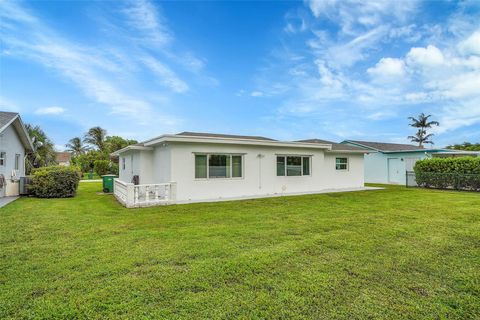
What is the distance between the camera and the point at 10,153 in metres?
14.1

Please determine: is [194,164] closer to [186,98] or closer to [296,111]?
[186,98]

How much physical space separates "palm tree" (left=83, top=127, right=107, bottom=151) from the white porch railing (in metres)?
32.3

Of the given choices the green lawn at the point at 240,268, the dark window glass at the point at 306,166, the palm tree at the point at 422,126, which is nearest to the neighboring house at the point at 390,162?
the dark window glass at the point at 306,166

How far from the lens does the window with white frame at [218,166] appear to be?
11.7m

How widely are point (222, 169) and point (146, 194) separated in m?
3.72

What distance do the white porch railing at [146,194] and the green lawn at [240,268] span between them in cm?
252

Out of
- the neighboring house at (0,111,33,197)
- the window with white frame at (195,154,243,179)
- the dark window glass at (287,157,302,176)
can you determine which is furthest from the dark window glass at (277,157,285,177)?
the neighboring house at (0,111,33,197)

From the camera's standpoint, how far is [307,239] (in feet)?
17.5

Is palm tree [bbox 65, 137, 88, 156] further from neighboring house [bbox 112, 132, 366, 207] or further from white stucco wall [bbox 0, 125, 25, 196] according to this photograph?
neighboring house [bbox 112, 132, 366, 207]

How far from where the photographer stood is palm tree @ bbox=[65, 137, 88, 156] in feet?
135

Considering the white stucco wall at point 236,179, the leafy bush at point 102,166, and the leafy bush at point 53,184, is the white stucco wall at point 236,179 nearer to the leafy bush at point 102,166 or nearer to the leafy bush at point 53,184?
the leafy bush at point 53,184

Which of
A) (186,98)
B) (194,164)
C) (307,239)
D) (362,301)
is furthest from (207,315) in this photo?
(186,98)

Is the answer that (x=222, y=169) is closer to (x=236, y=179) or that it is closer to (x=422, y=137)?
(x=236, y=179)

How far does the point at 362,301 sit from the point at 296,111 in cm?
2177
